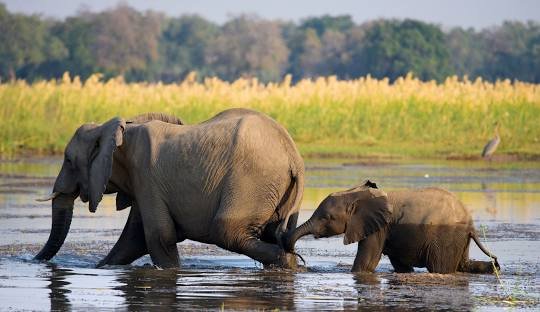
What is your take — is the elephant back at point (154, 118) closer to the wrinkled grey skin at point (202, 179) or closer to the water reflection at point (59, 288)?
the wrinkled grey skin at point (202, 179)

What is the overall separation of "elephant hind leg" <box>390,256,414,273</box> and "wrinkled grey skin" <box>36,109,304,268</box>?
0.84 meters

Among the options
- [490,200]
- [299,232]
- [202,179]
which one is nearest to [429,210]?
[299,232]

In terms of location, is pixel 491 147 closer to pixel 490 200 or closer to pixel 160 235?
pixel 490 200

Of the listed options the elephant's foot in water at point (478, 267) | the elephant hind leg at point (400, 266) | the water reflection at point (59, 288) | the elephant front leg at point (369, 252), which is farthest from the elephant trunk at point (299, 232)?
the water reflection at point (59, 288)

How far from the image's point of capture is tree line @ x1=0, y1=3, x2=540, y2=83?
78688mm

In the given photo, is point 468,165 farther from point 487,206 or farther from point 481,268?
point 481,268

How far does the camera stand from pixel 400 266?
1192 cm

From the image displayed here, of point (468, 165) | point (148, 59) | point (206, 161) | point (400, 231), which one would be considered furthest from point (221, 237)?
point (148, 59)

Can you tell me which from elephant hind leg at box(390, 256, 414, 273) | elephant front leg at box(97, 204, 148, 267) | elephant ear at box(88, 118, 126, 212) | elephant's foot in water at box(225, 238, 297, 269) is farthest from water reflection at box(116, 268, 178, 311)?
elephant hind leg at box(390, 256, 414, 273)

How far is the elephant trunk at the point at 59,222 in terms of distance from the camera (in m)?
12.7

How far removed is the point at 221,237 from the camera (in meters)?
11.8

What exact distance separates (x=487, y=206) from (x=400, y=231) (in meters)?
6.28

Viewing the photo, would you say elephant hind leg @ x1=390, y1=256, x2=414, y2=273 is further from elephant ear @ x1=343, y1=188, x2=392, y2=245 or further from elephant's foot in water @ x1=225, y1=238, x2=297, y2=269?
elephant's foot in water @ x1=225, y1=238, x2=297, y2=269

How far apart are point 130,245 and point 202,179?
3.16 ft
